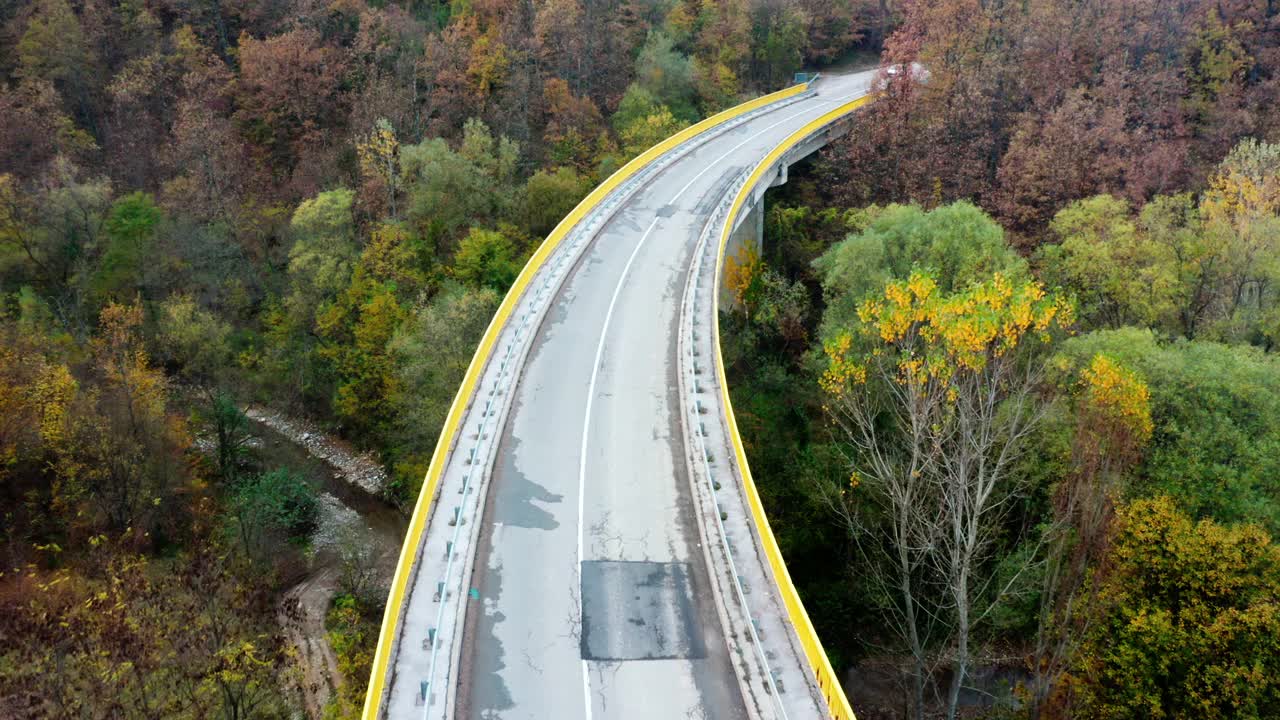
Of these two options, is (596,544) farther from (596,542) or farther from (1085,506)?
(1085,506)

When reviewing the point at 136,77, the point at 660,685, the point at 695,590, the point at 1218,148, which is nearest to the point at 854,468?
the point at 695,590

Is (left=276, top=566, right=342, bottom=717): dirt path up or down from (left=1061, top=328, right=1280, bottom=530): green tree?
down

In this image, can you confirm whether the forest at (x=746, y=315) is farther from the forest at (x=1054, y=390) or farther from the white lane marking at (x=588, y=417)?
the white lane marking at (x=588, y=417)

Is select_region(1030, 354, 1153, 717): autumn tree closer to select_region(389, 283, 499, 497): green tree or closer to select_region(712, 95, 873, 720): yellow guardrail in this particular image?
select_region(712, 95, 873, 720): yellow guardrail

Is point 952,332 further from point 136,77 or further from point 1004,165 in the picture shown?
point 136,77

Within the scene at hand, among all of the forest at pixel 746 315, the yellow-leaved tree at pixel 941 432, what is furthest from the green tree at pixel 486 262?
the yellow-leaved tree at pixel 941 432

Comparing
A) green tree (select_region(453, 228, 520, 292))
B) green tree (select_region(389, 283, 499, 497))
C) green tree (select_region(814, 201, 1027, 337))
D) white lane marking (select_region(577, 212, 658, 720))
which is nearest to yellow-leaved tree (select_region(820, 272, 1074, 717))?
green tree (select_region(814, 201, 1027, 337))
